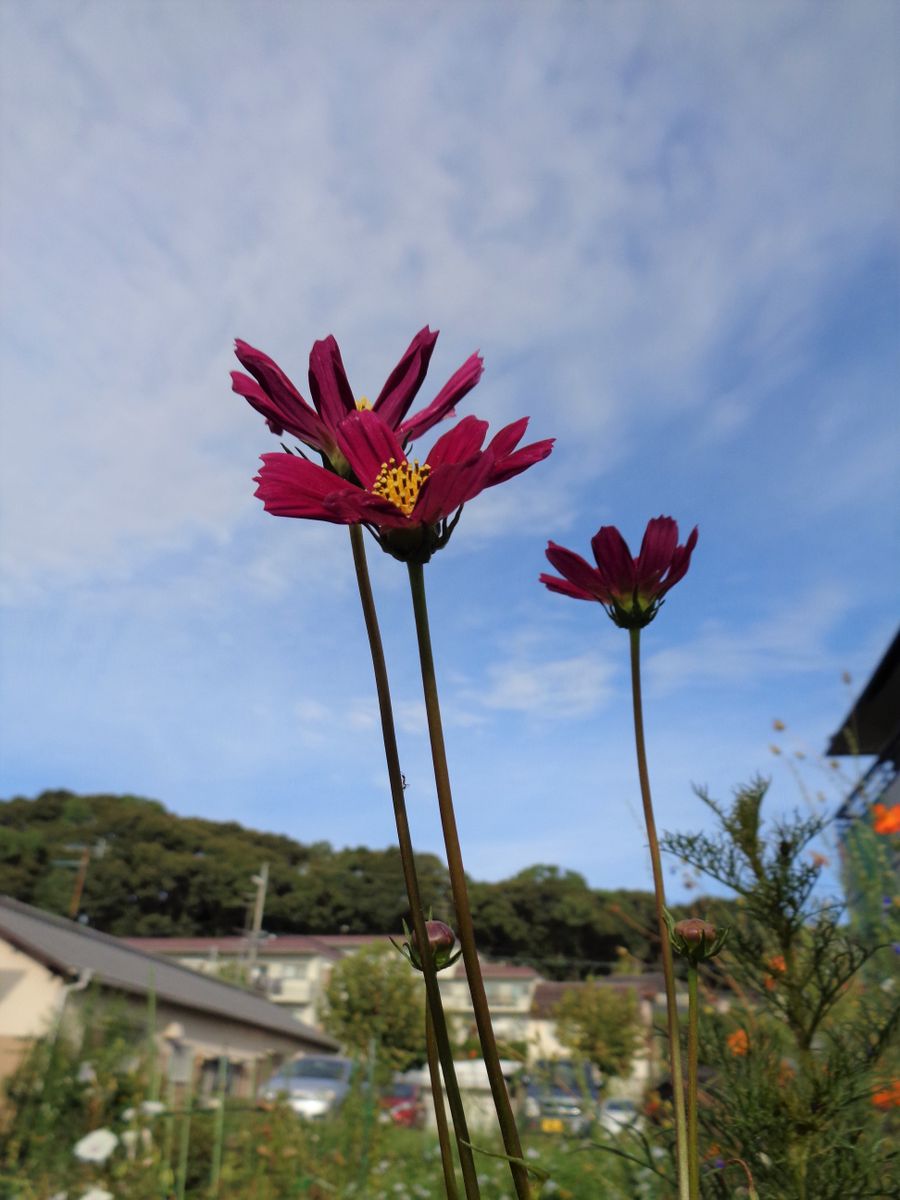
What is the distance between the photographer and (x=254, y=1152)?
4.76m

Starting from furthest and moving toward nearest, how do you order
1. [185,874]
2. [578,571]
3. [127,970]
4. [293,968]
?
1. [185,874]
2. [293,968]
3. [127,970]
4. [578,571]

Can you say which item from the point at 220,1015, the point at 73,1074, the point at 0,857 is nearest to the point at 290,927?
the point at 0,857

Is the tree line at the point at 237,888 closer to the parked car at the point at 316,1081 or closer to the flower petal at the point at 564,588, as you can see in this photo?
the parked car at the point at 316,1081

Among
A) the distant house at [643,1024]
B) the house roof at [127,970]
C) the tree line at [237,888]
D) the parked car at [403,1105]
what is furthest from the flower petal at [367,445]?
the tree line at [237,888]

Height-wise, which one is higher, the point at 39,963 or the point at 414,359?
the point at 39,963

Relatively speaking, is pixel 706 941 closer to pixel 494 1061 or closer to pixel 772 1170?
pixel 494 1061

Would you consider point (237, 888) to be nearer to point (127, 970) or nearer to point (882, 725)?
point (127, 970)

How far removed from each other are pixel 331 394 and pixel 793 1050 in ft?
4.72

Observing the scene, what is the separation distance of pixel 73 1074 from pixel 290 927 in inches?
1810

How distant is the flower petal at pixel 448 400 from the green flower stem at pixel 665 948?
0.89 ft

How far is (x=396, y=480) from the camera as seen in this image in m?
0.66

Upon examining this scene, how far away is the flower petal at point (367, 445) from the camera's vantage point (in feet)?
2.21

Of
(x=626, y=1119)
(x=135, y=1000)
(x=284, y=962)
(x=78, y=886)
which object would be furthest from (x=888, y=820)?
(x=284, y=962)

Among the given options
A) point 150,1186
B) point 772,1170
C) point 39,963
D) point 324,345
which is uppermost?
point 39,963
